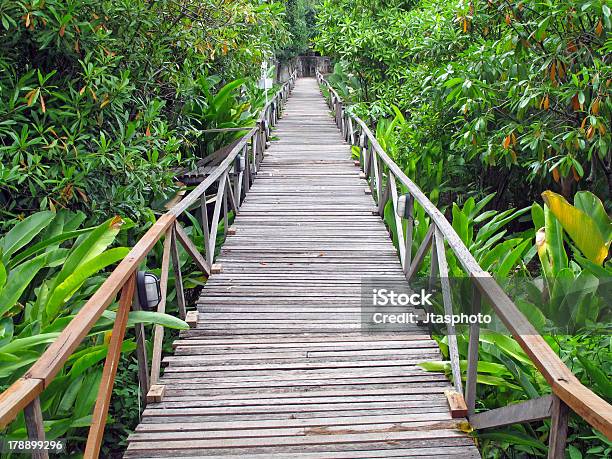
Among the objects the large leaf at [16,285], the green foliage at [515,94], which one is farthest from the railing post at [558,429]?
the green foliage at [515,94]

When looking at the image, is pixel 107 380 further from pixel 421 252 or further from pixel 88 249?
pixel 421 252

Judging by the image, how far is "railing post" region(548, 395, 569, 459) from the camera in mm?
1771

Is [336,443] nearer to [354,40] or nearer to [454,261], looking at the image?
[454,261]

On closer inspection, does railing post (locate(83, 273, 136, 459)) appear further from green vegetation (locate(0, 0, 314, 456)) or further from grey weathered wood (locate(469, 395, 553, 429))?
grey weathered wood (locate(469, 395, 553, 429))

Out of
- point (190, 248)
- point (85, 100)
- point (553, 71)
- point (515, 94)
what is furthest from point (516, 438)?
point (85, 100)

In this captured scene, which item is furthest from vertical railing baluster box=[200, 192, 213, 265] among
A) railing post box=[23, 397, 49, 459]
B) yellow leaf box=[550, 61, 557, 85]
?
railing post box=[23, 397, 49, 459]

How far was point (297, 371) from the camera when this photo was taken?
3.21 meters

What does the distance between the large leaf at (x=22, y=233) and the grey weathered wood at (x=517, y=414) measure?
2.73 metres

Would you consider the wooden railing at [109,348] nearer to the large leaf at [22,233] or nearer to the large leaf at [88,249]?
the large leaf at [88,249]

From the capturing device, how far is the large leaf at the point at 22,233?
346 centimetres

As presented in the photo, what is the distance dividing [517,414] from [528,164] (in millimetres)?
3185

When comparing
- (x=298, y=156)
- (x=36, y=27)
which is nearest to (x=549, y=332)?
(x=36, y=27)

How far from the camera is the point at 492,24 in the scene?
19.5ft

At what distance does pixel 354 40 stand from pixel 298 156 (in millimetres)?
2815
